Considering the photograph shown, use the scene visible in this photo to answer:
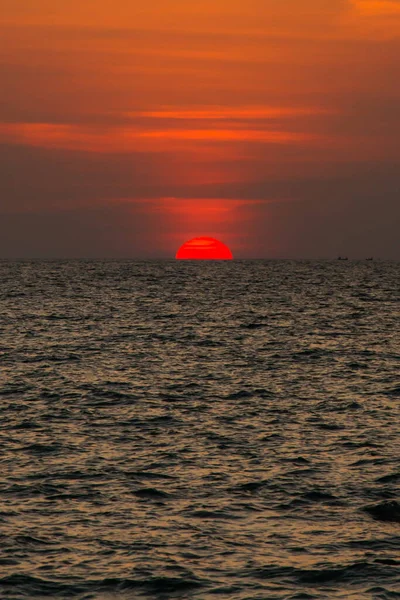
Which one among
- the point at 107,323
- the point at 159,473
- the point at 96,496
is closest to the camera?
the point at 96,496

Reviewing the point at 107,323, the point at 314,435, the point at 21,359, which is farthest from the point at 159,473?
the point at 107,323

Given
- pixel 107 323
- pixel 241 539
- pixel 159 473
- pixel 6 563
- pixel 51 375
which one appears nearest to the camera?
pixel 6 563

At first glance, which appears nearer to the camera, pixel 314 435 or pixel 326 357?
pixel 314 435

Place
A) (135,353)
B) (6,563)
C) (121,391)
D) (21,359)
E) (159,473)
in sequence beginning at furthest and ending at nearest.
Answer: (135,353)
(21,359)
(121,391)
(159,473)
(6,563)

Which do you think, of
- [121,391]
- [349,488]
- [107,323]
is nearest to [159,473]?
[349,488]

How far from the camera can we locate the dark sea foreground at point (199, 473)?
727 inches

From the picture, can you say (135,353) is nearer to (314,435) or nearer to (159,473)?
(314,435)

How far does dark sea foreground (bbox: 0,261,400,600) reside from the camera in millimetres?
18469

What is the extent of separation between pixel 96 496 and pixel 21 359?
29.5 metres

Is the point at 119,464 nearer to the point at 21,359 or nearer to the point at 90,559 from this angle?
the point at 90,559

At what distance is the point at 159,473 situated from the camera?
85.5 ft

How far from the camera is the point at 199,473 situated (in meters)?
26.1

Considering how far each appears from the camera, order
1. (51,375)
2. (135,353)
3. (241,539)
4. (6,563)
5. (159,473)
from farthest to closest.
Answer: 1. (135,353)
2. (51,375)
3. (159,473)
4. (241,539)
5. (6,563)

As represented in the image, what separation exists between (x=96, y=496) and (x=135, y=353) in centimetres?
3230
